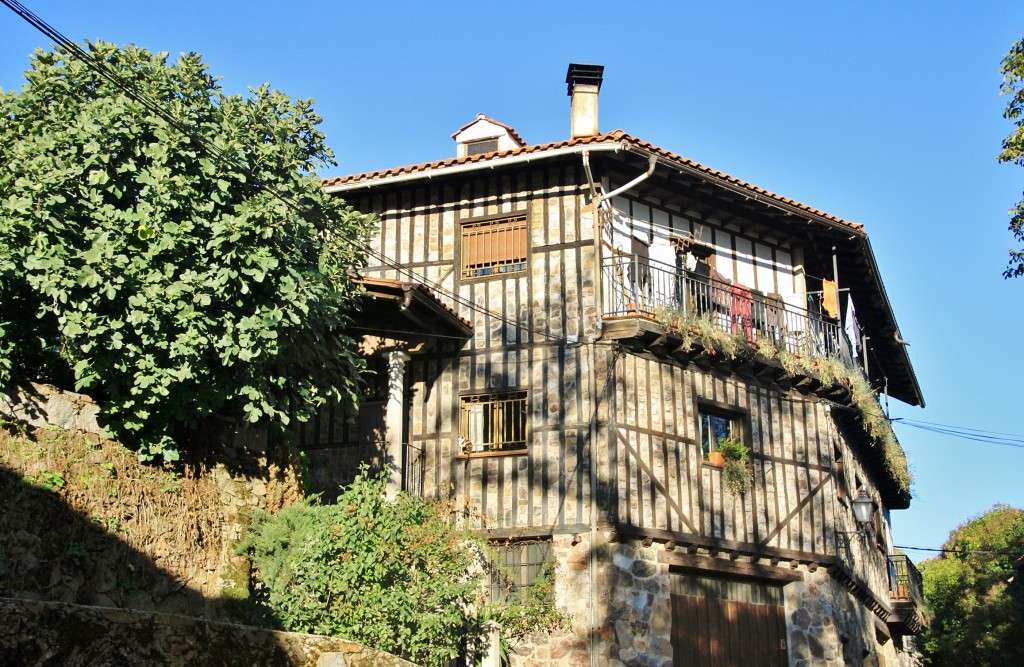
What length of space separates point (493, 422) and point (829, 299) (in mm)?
7205

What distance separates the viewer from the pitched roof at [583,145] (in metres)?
17.1

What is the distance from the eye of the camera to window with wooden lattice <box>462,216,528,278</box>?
18000 mm

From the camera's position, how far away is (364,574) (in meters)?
12.8

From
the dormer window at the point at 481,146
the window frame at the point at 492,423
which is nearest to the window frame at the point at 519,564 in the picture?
the window frame at the point at 492,423

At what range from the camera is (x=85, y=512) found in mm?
11312

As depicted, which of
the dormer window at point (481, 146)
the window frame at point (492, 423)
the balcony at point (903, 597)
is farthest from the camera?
the balcony at point (903, 597)

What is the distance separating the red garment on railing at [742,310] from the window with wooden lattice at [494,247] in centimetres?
357

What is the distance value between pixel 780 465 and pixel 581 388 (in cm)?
382

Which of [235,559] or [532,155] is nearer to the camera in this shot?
[235,559]

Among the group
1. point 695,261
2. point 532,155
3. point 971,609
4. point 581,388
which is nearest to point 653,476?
point 581,388

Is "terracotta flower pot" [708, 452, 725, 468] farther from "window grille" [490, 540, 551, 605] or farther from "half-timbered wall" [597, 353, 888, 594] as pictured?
"window grille" [490, 540, 551, 605]

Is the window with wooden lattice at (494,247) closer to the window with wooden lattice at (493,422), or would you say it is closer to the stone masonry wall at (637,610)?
the window with wooden lattice at (493,422)

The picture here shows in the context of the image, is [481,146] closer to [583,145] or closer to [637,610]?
[583,145]

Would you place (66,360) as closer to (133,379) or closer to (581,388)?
(133,379)
